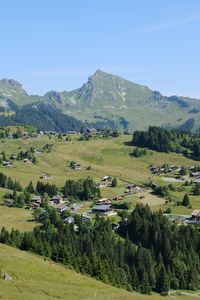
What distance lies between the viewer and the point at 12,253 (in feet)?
313

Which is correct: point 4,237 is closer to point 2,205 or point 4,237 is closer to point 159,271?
point 159,271

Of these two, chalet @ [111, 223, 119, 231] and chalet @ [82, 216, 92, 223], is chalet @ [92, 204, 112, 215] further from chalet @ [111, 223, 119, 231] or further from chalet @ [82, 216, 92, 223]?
chalet @ [111, 223, 119, 231]

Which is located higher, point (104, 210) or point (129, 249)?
point (129, 249)

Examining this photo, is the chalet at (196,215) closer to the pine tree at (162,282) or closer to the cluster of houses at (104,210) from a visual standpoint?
the cluster of houses at (104,210)

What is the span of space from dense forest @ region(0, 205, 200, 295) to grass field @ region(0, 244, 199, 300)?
9576 mm

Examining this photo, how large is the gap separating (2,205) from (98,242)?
74.6 metres

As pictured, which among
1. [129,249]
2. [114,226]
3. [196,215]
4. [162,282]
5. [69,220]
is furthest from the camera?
[196,215]

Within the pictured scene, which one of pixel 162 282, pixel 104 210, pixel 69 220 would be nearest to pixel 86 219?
pixel 69 220

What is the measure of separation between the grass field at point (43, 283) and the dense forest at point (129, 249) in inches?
377

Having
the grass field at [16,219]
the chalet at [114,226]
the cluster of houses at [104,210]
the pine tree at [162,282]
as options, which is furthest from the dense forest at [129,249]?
the cluster of houses at [104,210]

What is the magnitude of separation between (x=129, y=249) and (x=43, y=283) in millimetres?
56884

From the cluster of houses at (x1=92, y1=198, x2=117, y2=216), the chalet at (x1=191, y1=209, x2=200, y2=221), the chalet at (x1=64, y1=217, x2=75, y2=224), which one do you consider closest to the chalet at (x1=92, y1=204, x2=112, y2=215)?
the cluster of houses at (x1=92, y1=198, x2=117, y2=216)

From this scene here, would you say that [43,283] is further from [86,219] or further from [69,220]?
[86,219]

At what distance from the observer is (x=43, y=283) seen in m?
77.3
